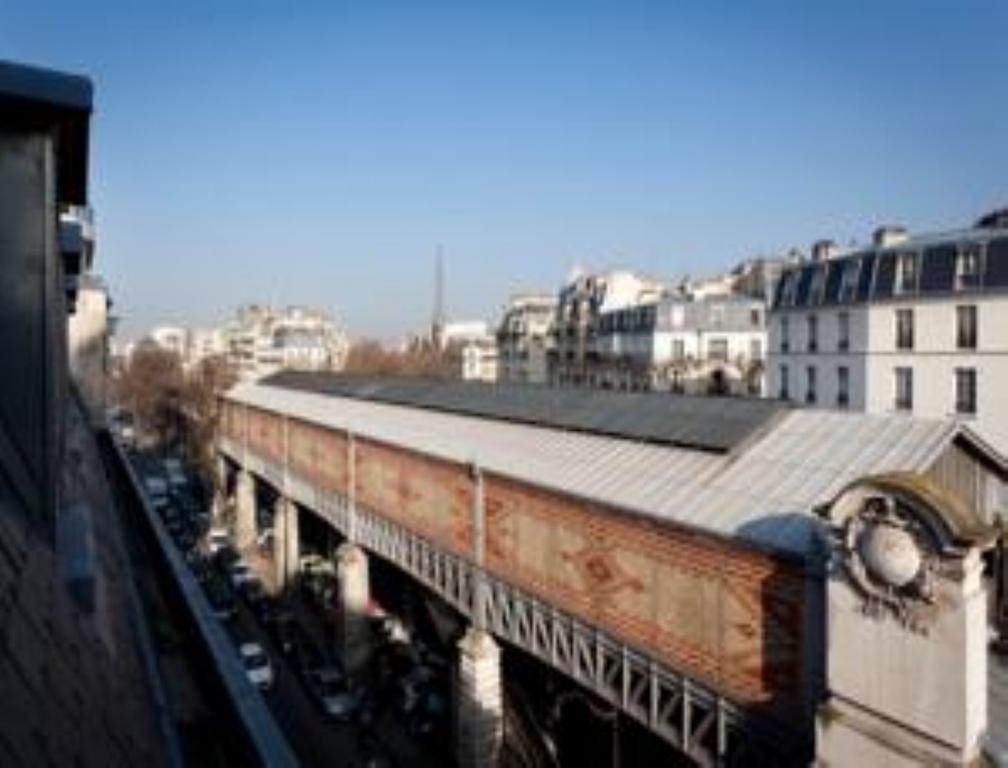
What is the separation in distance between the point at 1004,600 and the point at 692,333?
4301cm

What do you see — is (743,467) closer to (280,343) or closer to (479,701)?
(479,701)

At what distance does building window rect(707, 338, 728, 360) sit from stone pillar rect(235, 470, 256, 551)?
93.8ft

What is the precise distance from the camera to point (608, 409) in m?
19.3

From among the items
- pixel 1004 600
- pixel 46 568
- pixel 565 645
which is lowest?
pixel 565 645

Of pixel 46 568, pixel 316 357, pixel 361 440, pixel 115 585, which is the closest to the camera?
pixel 46 568

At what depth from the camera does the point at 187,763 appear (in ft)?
13.9

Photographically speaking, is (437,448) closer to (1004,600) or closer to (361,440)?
(361,440)

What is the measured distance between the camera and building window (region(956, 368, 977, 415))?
31.3 m

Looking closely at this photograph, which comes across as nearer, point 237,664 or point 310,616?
point 237,664

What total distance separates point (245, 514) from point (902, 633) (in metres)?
36.7

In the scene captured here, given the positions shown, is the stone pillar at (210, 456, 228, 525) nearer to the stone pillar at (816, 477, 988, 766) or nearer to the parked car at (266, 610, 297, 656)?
the parked car at (266, 610, 297, 656)

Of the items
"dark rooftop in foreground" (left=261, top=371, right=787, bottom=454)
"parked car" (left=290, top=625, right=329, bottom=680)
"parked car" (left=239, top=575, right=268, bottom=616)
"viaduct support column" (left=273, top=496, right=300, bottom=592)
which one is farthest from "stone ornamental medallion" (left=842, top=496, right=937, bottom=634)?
"viaduct support column" (left=273, top=496, right=300, bottom=592)

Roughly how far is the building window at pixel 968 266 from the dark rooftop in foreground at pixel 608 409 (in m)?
17.4

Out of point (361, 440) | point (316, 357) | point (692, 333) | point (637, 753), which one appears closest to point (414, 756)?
point (637, 753)
